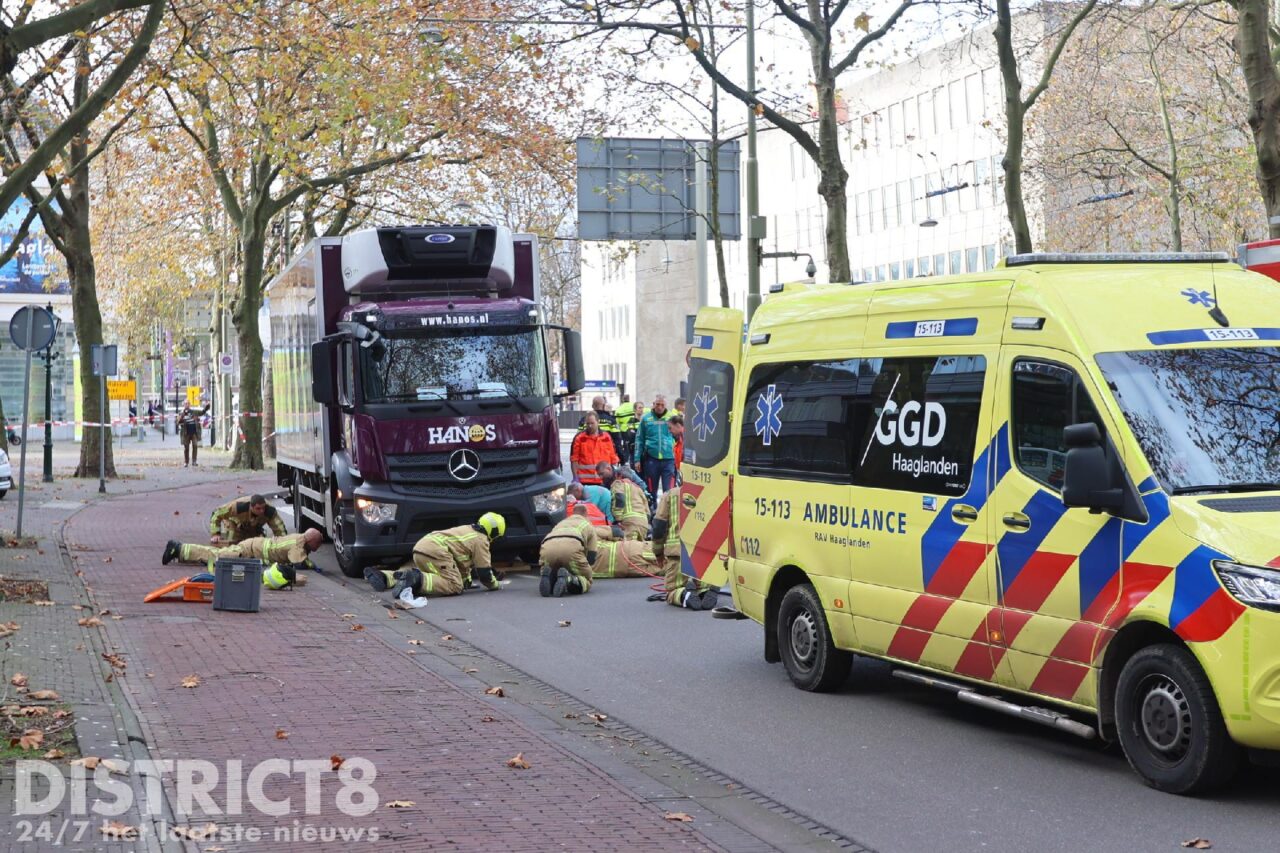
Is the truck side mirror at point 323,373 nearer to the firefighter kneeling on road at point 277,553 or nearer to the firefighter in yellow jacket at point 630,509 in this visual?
the firefighter kneeling on road at point 277,553

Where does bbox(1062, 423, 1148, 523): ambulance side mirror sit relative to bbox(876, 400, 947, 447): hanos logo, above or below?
below

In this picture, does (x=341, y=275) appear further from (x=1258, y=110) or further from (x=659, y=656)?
(x=1258, y=110)

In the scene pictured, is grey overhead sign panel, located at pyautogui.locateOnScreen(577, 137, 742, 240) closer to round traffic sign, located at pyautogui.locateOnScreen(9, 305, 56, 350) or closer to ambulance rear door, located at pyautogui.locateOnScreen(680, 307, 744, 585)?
round traffic sign, located at pyautogui.locateOnScreen(9, 305, 56, 350)

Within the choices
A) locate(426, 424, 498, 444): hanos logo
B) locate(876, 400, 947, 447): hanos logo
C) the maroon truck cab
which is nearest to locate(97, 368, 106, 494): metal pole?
the maroon truck cab

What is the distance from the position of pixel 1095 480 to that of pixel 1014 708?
1.43 m

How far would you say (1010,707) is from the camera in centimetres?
855

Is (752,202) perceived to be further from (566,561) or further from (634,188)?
(566,561)

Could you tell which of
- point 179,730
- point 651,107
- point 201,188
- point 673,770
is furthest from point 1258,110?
point 201,188

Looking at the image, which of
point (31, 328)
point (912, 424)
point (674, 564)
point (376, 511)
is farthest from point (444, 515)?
point (912, 424)

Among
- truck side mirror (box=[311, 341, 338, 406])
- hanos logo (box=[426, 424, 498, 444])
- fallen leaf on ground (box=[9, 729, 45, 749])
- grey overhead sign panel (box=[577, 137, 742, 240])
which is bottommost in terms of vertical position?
fallen leaf on ground (box=[9, 729, 45, 749])

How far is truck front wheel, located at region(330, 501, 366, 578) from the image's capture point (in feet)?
58.1

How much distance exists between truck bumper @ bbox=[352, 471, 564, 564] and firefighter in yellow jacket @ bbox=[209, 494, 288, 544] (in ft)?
3.99

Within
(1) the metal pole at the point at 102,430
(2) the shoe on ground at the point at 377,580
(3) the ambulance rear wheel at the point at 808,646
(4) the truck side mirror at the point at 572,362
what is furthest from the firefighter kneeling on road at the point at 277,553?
(1) the metal pole at the point at 102,430

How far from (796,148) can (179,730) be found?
73517 mm
